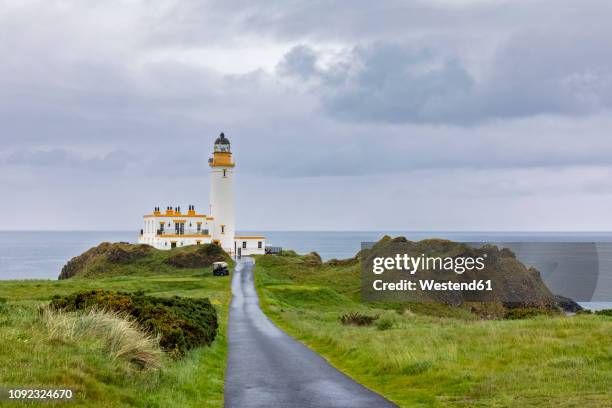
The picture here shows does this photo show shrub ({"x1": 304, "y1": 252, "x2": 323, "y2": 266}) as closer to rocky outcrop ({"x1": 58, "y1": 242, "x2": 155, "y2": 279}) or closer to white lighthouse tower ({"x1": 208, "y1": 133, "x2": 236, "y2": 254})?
white lighthouse tower ({"x1": 208, "y1": 133, "x2": 236, "y2": 254})

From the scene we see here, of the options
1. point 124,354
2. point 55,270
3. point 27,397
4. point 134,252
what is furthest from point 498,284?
point 55,270

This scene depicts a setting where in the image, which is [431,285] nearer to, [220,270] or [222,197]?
[220,270]

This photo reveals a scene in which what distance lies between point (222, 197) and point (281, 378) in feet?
289

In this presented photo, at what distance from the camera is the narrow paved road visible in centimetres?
1736

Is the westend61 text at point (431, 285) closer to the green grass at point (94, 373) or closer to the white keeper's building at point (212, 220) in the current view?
the white keeper's building at point (212, 220)

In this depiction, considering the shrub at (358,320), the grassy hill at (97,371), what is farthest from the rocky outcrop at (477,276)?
the grassy hill at (97,371)

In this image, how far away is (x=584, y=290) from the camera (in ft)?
391

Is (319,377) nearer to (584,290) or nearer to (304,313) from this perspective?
(304,313)

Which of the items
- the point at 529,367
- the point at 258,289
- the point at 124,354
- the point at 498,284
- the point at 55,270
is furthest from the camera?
the point at 55,270

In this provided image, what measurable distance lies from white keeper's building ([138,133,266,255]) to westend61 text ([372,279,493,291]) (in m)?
30.6

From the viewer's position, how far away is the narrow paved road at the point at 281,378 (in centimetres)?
1736

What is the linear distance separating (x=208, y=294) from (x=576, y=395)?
41967 mm

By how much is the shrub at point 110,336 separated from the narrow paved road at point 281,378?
2352 millimetres

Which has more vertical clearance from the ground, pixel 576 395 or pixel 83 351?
pixel 83 351
